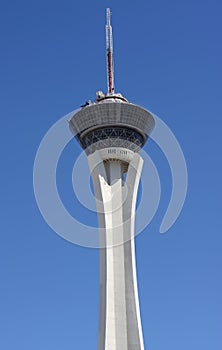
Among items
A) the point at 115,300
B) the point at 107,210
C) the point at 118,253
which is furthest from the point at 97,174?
the point at 115,300

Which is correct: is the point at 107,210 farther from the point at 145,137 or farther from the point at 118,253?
the point at 145,137

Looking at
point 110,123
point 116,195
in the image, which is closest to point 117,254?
point 116,195

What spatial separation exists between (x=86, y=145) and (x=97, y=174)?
638cm

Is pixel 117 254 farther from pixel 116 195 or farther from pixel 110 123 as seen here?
pixel 110 123

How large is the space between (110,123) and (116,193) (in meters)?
10.1

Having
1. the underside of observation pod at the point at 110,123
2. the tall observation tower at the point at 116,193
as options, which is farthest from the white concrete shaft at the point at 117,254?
the underside of observation pod at the point at 110,123

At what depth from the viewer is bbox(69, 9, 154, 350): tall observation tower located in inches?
3253

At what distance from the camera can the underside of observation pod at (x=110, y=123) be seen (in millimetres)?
91438

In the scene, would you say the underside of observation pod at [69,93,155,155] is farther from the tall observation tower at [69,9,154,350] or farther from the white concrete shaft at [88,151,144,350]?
the white concrete shaft at [88,151,144,350]

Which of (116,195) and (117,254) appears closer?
(117,254)

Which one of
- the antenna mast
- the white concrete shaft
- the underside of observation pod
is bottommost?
the white concrete shaft

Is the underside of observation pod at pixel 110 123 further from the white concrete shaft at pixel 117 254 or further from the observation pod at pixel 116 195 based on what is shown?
the white concrete shaft at pixel 117 254

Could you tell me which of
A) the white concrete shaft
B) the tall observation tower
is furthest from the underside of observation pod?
the white concrete shaft

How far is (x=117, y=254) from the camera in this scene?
8625cm
